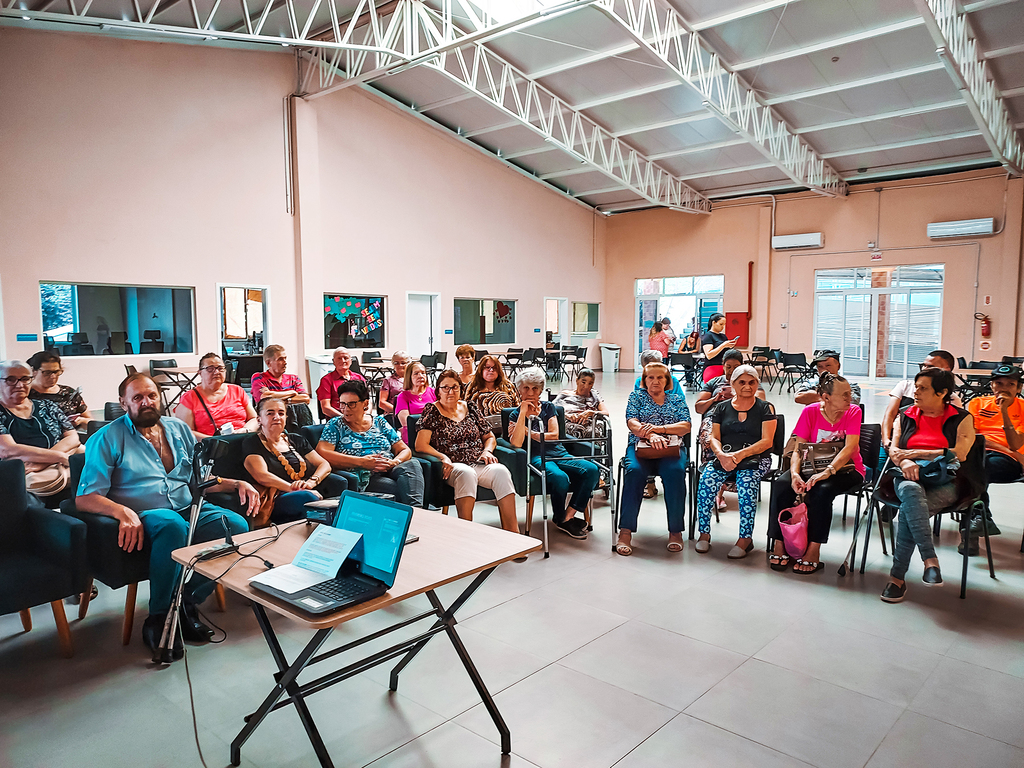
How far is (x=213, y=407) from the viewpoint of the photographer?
189 inches

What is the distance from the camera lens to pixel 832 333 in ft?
51.6

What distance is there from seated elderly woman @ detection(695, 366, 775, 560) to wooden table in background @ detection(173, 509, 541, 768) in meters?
2.28

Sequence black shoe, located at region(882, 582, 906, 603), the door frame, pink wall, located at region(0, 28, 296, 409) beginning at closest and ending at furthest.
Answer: black shoe, located at region(882, 582, 906, 603) → pink wall, located at region(0, 28, 296, 409) → the door frame

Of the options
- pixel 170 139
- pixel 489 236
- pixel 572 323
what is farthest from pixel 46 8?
pixel 572 323

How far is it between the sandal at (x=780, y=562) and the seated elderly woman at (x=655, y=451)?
528 millimetres

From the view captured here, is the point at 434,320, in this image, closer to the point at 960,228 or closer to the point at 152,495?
the point at 960,228

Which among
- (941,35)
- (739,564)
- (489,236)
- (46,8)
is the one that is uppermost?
(46,8)

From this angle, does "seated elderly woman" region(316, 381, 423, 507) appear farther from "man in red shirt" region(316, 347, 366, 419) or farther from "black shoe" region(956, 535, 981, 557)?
"black shoe" region(956, 535, 981, 557)

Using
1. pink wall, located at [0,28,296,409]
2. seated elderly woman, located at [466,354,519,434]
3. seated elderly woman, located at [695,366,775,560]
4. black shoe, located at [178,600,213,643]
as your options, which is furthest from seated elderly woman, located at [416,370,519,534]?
pink wall, located at [0,28,296,409]

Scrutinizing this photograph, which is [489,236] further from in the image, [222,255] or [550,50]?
[222,255]

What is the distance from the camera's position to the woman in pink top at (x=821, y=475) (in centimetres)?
383

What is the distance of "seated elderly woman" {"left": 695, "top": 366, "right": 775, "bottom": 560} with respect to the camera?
4.21m

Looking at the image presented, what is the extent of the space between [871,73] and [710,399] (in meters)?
7.24

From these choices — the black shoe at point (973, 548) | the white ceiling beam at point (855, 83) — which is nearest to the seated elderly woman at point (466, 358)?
the black shoe at point (973, 548)
